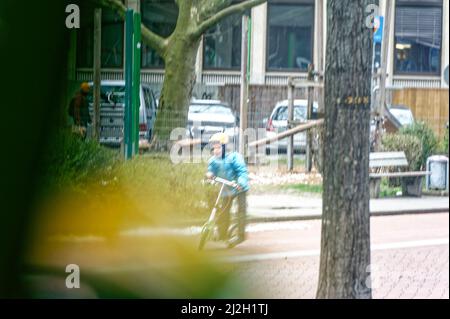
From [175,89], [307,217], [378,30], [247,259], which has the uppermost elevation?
[378,30]

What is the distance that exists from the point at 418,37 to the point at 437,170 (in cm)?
58

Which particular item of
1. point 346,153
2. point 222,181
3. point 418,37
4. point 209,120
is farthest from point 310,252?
point 418,37

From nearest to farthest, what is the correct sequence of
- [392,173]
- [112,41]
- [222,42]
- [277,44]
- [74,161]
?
[74,161]
[112,41]
[222,42]
[277,44]
[392,173]

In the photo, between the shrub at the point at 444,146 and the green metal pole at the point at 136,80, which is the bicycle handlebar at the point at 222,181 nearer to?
the green metal pole at the point at 136,80

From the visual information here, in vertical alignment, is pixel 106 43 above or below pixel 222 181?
above

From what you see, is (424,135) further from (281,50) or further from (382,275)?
(281,50)

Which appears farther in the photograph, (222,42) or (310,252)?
(310,252)

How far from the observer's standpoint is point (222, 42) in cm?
342

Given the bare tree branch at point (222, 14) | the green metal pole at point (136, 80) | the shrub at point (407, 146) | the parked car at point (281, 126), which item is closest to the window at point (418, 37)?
the shrub at point (407, 146)

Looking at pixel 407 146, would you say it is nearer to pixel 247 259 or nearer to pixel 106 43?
pixel 247 259

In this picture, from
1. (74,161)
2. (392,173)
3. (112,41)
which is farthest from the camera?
(392,173)

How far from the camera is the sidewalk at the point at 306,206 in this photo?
11.3 ft

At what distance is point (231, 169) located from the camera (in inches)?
134
